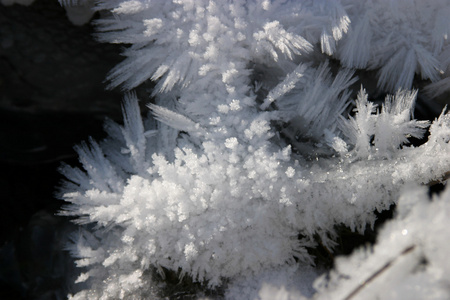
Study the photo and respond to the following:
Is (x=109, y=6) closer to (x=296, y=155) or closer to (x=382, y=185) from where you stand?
(x=296, y=155)

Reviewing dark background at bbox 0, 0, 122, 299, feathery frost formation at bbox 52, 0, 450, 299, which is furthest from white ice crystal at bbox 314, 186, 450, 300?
dark background at bbox 0, 0, 122, 299

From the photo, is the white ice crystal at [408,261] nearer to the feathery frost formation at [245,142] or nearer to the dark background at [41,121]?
the feathery frost formation at [245,142]

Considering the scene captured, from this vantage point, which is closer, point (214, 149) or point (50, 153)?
point (214, 149)

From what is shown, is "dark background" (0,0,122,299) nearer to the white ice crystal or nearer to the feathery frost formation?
the feathery frost formation

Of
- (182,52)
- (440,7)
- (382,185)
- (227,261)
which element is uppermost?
(440,7)

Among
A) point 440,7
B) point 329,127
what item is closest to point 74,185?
point 329,127

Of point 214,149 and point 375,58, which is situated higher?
point 375,58

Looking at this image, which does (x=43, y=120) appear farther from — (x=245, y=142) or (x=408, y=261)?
(x=408, y=261)

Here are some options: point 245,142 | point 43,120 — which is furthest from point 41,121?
point 245,142
